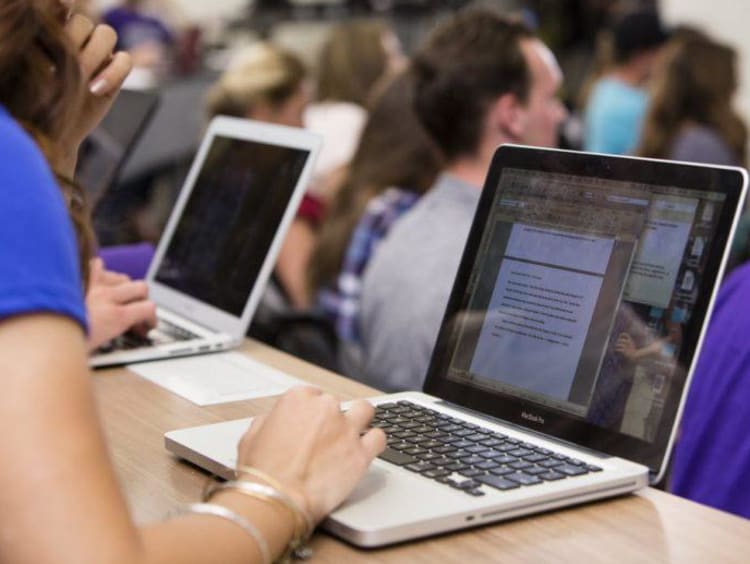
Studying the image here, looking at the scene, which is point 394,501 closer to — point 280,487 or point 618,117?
point 280,487

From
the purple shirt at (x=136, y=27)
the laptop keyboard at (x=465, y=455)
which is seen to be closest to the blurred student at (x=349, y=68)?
the purple shirt at (x=136, y=27)

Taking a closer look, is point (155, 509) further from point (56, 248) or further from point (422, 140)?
point (422, 140)

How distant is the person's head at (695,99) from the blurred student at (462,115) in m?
1.54

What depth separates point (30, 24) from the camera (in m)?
0.80

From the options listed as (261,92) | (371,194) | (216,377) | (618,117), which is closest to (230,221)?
(216,377)

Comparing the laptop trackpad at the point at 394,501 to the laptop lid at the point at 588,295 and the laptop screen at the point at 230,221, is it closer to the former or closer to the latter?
the laptop lid at the point at 588,295

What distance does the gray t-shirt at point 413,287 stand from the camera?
196 cm

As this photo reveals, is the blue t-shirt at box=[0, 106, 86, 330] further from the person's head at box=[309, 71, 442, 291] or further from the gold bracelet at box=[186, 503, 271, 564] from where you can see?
the person's head at box=[309, 71, 442, 291]

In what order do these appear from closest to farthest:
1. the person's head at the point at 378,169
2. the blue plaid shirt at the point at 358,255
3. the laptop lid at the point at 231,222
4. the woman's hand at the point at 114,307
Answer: the woman's hand at the point at 114,307 → the laptop lid at the point at 231,222 → the blue plaid shirt at the point at 358,255 → the person's head at the point at 378,169

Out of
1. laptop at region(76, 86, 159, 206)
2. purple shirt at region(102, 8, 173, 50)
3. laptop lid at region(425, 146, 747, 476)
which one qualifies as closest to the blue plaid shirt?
laptop at region(76, 86, 159, 206)

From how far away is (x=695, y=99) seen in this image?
3867mm

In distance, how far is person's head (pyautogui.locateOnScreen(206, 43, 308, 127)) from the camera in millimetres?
3539

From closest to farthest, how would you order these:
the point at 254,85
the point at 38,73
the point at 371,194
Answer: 1. the point at 38,73
2. the point at 371,194
3. the point at 254,85

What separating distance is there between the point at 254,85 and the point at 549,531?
110 inches
